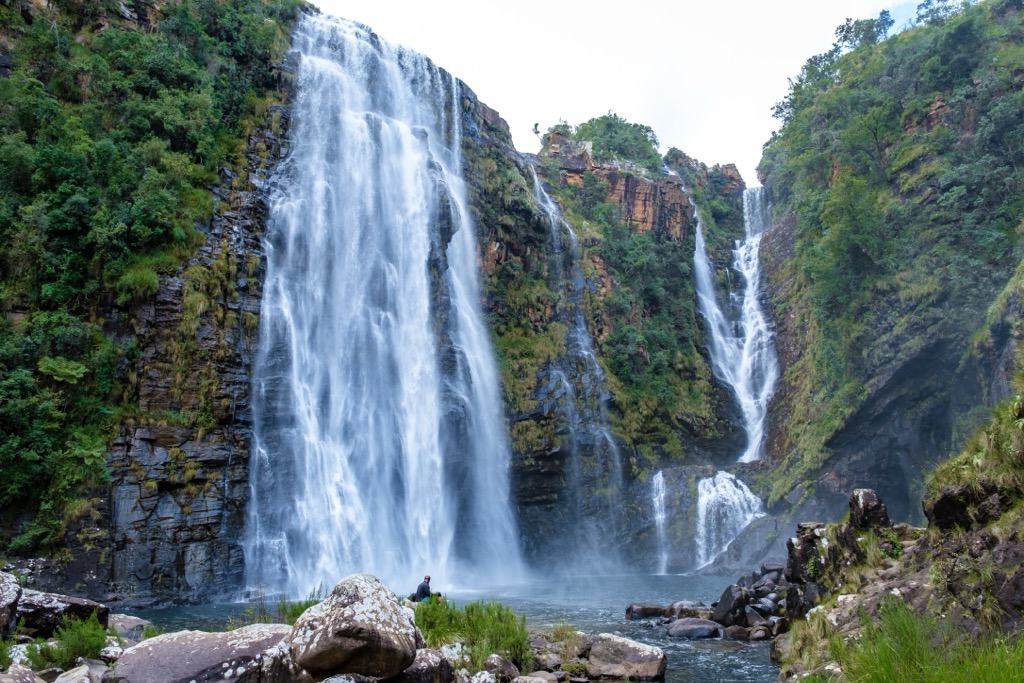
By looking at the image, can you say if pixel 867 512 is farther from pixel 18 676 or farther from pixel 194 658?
pixel 18 676

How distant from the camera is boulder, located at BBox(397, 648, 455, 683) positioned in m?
5.90

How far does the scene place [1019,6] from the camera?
30.5 meters

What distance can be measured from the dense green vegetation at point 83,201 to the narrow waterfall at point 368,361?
352cm

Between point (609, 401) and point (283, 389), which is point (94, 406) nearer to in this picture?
point (283, 389)

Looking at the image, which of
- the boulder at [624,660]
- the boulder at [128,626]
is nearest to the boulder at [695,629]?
the boulder at [624,660]

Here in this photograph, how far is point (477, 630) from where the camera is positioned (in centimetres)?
936

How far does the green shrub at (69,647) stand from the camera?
23.3 ft

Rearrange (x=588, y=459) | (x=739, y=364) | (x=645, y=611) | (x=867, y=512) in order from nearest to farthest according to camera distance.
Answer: (x=867, y=512), (x=645, y=611), (x=588, y=459), (x=739, y=364)

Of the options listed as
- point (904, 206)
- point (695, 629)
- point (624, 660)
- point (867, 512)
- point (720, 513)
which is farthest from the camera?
point (720, 513)

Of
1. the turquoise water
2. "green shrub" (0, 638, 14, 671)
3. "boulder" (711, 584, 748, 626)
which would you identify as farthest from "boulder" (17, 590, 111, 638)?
"boulder" (711, 584, 748, 626)

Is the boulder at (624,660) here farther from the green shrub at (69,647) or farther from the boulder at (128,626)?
the boulder at (128,626)

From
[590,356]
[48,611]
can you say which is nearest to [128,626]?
[48,611]

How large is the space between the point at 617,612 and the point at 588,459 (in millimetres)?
12508

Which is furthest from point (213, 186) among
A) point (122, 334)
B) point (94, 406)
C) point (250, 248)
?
point (94, 406)
